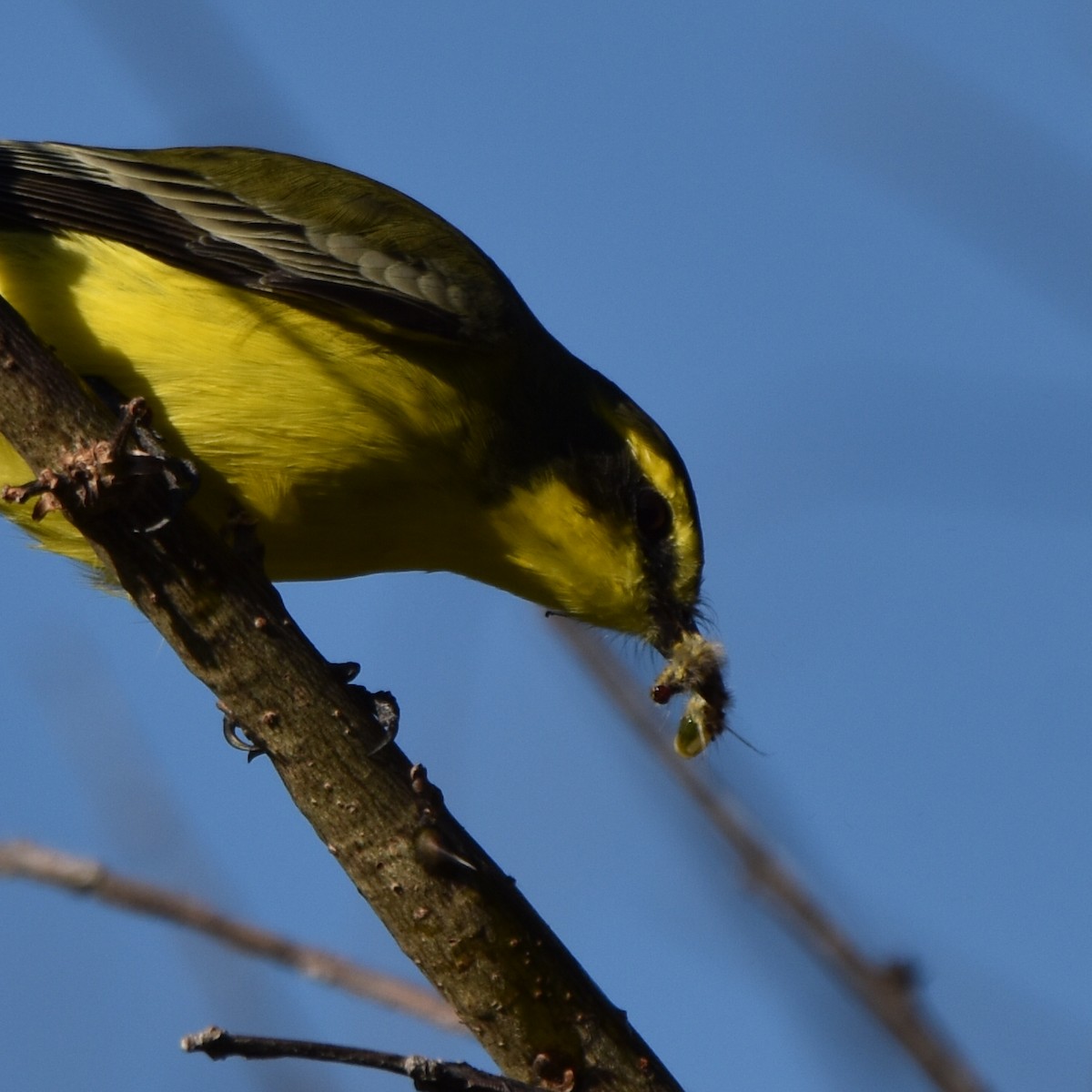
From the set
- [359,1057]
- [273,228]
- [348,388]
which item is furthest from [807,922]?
[273,228]

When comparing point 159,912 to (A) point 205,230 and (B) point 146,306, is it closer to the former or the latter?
(B) point 146,306

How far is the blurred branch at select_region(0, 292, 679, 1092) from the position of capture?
339 centimetres

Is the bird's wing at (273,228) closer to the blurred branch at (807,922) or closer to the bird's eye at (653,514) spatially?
the bird's eye at (653,514)

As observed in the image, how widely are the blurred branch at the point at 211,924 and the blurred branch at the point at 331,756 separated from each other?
3.4 inches

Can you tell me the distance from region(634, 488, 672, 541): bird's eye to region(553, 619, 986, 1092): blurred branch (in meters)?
1.47

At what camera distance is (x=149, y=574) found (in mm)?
3760

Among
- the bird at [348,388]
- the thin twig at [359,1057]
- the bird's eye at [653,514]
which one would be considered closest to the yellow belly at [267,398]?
the bird at [348,388]

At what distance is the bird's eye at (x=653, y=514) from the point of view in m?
5.40

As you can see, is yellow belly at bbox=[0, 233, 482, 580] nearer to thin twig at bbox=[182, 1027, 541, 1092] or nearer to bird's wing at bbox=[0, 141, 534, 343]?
bird's wing at bbox=[0, 141, 534, 343]

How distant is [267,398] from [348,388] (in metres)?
0.26

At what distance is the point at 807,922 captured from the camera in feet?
10.0

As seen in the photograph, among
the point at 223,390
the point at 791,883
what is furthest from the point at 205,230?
the point at 791,883

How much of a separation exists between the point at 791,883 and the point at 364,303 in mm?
2682

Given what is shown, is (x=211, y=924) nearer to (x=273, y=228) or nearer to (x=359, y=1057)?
(x=359, y=1057)
